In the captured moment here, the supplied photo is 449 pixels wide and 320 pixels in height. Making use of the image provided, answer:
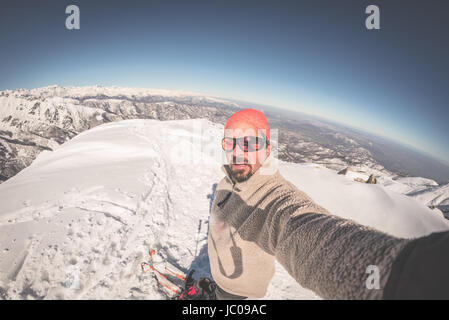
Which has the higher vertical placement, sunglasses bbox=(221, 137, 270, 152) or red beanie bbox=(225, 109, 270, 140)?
red beanie bbox=(225, 109, 270, 140)

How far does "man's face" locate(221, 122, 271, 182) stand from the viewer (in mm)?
2135

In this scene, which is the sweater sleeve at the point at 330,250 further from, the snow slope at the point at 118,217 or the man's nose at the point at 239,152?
the snow slope at the point at 118,217

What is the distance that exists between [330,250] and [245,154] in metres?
1.34

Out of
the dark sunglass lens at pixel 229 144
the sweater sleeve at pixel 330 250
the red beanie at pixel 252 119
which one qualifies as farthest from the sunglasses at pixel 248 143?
the sweater sleeve at pixel 330 250

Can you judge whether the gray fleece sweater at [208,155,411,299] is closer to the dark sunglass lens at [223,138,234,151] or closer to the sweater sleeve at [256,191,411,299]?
the sweater sleeve at [256,191,411,299]

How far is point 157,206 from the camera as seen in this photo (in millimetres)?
6008

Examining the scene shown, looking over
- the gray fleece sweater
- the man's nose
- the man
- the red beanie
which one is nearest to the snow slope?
the man

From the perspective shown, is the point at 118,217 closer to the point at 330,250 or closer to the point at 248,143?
the point at 248,143

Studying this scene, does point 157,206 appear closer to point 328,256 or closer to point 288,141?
point 328,256

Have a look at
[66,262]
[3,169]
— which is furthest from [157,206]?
[3,169]

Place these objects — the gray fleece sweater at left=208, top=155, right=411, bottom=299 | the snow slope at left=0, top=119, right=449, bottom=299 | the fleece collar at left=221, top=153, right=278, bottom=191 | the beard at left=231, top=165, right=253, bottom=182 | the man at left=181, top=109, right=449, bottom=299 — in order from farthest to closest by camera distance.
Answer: the snow slope at left=0, top=119, right=449, bottom=299, the beard at left=231, top=165, right=253, bottom=182, the fleece collar at left=221, top=153, right=278, bottom=191, the gray fleece sweater at left=208, top=155, right=411, bottom=299, the man at left=181, top=109, right=449, bottom=299

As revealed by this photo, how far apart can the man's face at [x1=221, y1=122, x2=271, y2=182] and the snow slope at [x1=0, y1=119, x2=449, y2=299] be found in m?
3.66

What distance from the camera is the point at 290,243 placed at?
1342 millimetres

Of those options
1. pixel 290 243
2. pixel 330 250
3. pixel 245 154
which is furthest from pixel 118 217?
pixel 330 250
